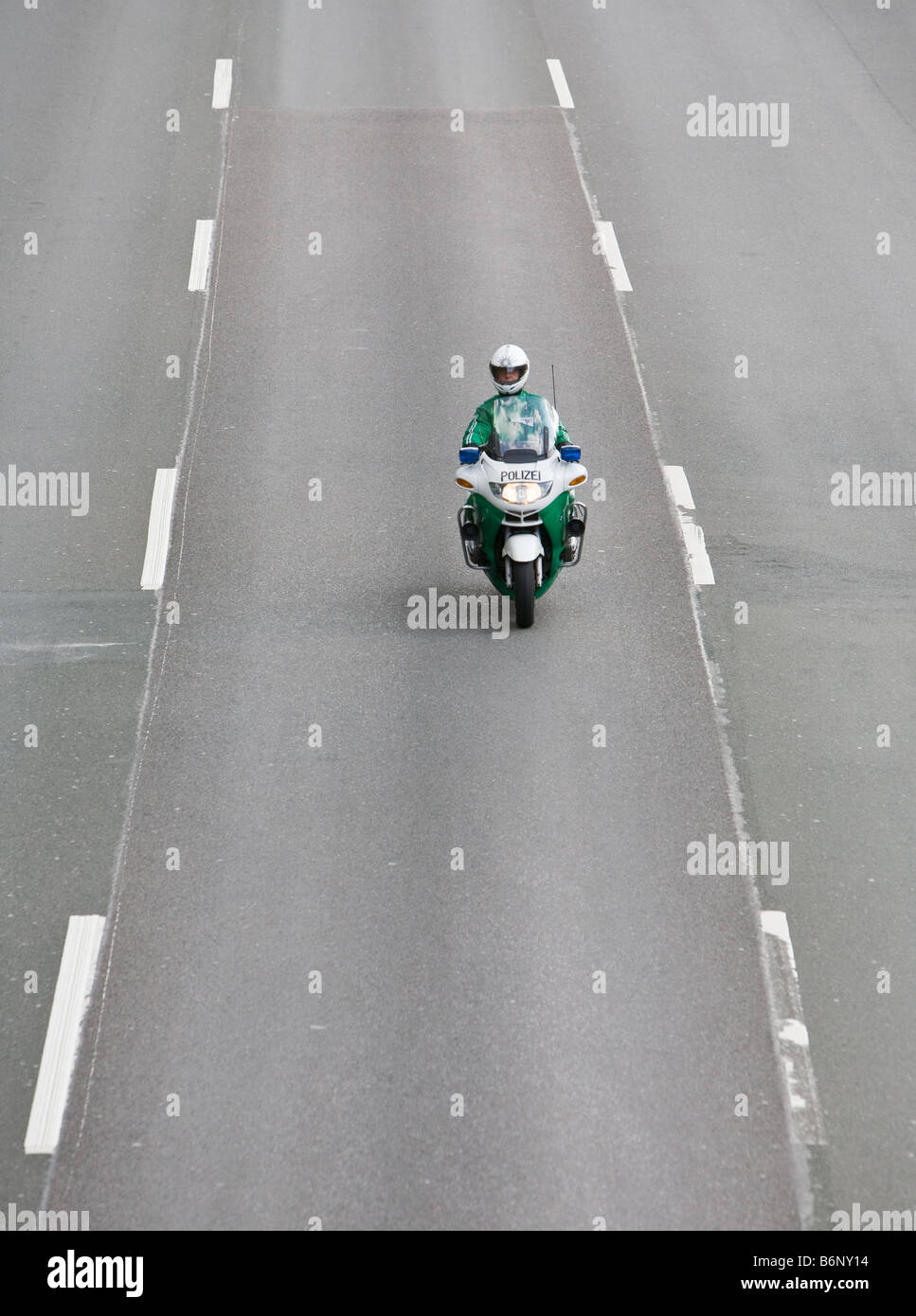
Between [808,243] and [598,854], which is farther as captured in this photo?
[808,243]

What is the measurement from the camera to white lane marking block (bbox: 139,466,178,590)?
1236cm

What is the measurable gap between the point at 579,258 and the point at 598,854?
10.2 metres

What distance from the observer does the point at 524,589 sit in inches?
448

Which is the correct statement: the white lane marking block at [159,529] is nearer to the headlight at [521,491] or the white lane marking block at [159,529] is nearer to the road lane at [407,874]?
the road lane at [407,874]

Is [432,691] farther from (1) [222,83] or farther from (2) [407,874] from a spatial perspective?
(1) [222,83]

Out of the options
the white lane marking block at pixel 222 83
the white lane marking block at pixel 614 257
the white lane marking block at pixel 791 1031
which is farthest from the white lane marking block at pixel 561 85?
the white lane marking block at pixel 791 1031

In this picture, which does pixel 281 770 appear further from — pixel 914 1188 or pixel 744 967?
pixel 914 1188

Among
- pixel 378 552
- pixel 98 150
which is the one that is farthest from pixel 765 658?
pixel 98 150

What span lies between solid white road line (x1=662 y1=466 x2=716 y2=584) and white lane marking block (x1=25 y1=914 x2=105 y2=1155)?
558 centimetres

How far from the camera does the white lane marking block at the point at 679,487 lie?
13289mm

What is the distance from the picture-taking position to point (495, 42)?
23.8 meters

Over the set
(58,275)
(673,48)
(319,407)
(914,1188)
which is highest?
(673,48)

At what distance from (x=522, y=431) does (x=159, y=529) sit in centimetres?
331

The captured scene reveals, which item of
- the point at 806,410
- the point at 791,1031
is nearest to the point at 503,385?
the point at 806,410
